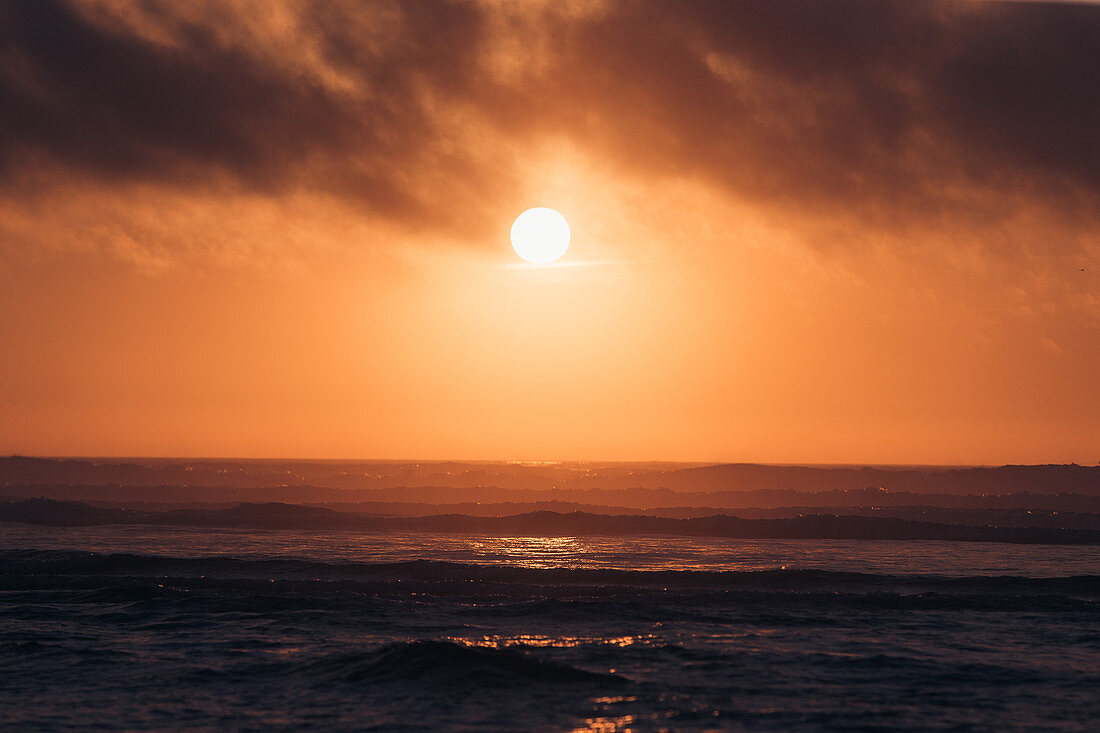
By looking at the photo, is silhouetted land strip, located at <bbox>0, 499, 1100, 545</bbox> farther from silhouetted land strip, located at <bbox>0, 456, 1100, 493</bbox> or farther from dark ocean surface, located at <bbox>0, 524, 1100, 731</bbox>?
silhouetted land strip, located at <bbox>0, 456, 1100, 493</bbox>

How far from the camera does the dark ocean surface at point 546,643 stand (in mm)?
15930

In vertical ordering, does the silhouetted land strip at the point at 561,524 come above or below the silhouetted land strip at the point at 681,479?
below

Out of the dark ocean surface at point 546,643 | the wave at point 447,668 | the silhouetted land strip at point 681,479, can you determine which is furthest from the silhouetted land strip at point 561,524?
the wave at point 447,668

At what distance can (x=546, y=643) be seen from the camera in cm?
2164

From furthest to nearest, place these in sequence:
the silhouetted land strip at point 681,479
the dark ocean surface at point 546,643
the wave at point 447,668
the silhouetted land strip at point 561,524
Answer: the silhouetted land strip at point 681,479
the silhouetted land strip at point 561,524
the wave at point 447,668
the dark ocean surface at point 546,643

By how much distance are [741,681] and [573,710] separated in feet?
13.6

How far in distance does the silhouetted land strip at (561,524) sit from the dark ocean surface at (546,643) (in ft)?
41.3

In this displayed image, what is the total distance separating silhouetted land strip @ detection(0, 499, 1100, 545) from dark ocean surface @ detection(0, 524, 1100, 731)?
12.6 m

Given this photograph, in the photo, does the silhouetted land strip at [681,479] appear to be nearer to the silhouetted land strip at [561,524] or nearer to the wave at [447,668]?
the silhouetted land strip at [561,524]

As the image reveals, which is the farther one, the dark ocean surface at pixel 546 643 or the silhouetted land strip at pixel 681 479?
the silhouetted land strip at pixel 681 479

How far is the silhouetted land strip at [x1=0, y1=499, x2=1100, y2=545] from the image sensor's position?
2083 inches

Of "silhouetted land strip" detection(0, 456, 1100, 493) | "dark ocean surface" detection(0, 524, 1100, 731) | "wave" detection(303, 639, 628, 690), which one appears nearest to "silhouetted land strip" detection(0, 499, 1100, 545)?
"dark ocean surface" detection(0, 524, 1100, 731)

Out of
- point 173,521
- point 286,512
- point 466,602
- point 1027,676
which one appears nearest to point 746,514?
point 286,512

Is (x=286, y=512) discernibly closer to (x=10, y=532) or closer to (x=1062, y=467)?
(x=10, y=532)
